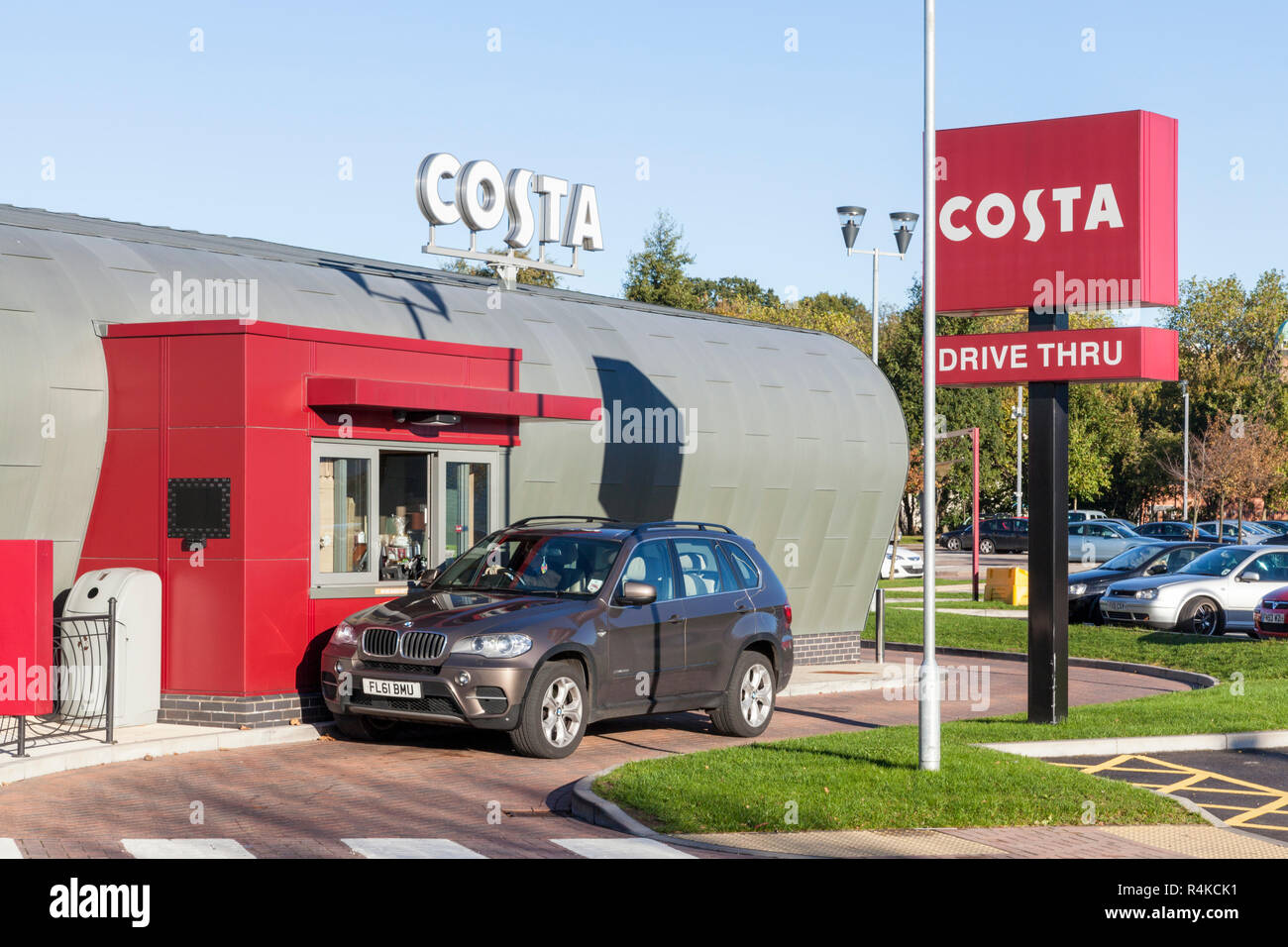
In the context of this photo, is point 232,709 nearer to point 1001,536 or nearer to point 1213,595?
point 1213,595

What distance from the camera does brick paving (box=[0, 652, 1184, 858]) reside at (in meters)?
Answer: 9.17

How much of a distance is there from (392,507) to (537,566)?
7.75ft

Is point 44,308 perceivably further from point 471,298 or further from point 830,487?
point 830,487

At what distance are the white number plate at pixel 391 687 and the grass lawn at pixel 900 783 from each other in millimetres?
1954

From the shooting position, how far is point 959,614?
95.3 ft

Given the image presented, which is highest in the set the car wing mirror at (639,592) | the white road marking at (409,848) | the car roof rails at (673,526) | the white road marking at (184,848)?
the car roof rails at (673,526)

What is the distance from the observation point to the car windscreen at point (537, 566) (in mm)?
13234

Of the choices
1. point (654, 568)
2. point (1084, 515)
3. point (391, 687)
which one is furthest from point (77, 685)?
point (1084, 515)

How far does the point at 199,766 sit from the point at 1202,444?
2286 inches

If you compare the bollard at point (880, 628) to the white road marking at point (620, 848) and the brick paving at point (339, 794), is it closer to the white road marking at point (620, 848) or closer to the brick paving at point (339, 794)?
Result: the brick paving at point (339, 794)

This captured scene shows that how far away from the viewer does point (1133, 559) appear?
2978 cm

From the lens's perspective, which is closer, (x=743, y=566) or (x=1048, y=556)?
(x=1048, y=556)

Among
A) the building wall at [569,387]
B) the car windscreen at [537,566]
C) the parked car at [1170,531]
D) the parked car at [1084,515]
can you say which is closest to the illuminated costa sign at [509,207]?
the building wall at [569,387]
